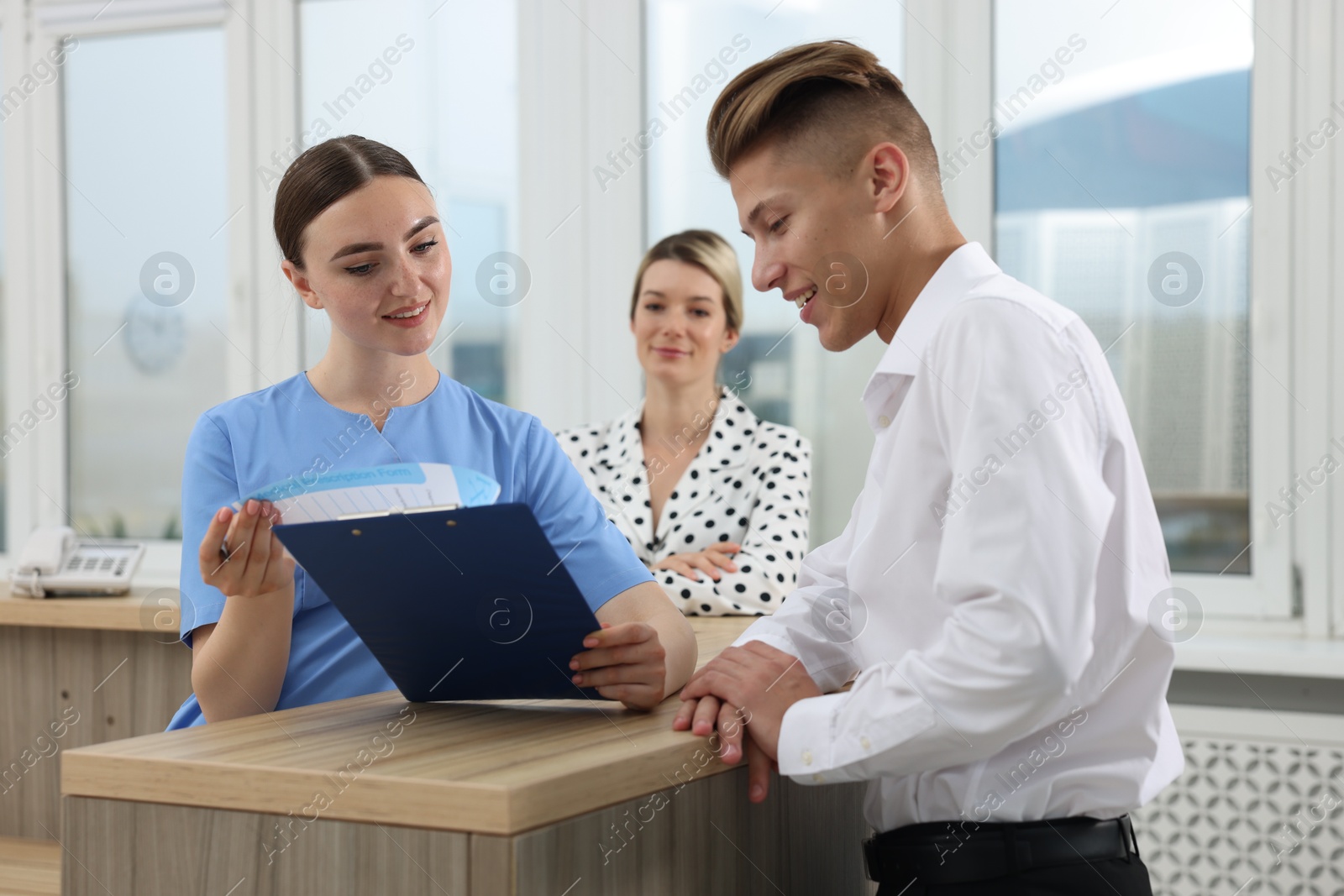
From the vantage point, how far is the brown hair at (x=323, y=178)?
4.07ft

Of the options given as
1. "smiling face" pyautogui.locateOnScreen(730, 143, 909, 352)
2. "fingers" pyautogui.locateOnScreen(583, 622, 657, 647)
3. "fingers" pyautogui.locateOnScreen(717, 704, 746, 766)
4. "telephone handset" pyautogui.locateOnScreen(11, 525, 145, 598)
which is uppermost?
"smiling face" pyautogui.locateOnScreen(730, 143, 909, 352)

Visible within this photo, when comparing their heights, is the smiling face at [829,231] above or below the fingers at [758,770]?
above

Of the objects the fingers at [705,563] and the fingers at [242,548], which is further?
the fingers at [705,563]

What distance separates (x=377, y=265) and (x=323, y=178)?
0.37ft

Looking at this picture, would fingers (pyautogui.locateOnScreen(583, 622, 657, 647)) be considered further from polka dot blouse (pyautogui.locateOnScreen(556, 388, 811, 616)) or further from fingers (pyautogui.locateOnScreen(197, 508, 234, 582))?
polka dot blouse (pyautogui.locateOnScreen(556, 388, 811, 616))

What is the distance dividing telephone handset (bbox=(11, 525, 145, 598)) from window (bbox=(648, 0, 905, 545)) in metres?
1.54


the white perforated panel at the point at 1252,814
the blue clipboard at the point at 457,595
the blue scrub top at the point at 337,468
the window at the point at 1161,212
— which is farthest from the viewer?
the window at the point at 1161,212

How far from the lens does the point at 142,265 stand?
11.6ft

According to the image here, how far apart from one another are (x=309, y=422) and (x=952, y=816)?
0.79 meters

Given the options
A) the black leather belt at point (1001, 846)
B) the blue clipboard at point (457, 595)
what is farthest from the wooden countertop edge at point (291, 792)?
the black leather belt at point (1001, 846)

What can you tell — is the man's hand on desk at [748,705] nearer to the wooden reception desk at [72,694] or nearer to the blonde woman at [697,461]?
the blonde woman at [697,461]

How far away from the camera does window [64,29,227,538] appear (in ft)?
11.3

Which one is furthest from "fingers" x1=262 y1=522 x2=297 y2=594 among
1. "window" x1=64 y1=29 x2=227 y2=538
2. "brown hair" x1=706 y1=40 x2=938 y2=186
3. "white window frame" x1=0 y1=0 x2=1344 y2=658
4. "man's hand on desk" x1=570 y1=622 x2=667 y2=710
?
"window" x1=64 y1=29 x2=227 y2=538

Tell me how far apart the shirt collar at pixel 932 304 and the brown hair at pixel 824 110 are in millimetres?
128
